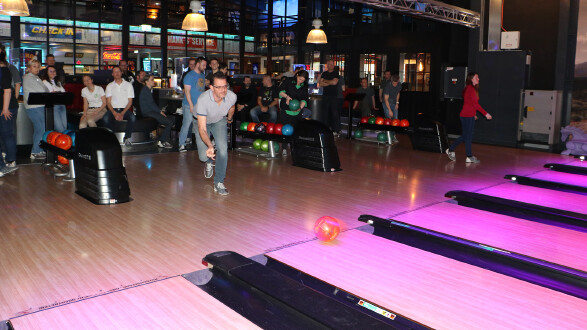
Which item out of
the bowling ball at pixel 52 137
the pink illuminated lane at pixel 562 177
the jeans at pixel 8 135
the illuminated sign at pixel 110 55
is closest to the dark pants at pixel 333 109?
Result: the pink illuminated lane at pixel 562 177

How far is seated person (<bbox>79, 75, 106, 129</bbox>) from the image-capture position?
7.17m

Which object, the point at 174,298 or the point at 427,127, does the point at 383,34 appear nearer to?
the point at 427,127

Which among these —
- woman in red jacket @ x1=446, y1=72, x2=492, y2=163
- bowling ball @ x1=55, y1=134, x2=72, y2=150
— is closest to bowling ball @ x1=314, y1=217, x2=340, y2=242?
bowling ball @ x1=55, y1=134, x2=72, y2=150

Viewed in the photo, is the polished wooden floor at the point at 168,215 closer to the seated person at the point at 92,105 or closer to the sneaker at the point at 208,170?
the sneaker at the point at 208,170

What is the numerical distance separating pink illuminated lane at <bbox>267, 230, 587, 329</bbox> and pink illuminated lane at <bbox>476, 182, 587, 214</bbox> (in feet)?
7.20

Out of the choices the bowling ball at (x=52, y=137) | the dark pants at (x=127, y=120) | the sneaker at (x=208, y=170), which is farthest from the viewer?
the dark pants at (x=127, y=120)

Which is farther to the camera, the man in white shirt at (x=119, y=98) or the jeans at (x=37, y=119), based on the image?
the man in white shirt at (x=119, y=98)

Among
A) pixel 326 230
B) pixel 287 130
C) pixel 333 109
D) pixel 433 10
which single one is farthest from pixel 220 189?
pixel 433 10

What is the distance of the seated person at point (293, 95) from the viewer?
6.73 meters

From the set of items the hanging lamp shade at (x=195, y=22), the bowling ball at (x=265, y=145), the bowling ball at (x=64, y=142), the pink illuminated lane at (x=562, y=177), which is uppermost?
the hanging lamp shade at (x=195, y=22)

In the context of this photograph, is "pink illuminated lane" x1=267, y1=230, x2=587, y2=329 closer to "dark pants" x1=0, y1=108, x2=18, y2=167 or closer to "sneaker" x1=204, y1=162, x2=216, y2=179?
"sneaker" x1=204, y1=162, x2=216, y2=179

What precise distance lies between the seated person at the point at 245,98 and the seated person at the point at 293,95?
1.07m

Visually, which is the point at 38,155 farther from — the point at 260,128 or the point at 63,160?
the point at 260,128

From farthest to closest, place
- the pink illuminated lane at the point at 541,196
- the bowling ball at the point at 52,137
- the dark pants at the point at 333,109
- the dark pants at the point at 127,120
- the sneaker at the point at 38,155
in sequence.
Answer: the dark pants at the point at 333,109, the dark pants at the point at 127,120, the sneaker at the point at 38,155, the bowling ball at the point at 52,137, the pink illuminated lane at the point at 541,196
